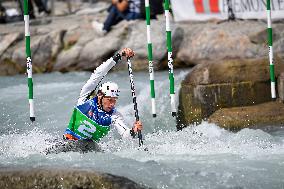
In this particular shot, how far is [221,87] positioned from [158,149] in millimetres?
1452

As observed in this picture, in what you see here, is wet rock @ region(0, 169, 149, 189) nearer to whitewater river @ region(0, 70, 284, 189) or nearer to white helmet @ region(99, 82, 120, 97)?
whitewater river @ region(0, 70, 284, 189)

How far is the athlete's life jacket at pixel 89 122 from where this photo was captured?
7730 millimetres

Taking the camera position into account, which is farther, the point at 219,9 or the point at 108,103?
the point at 219,9

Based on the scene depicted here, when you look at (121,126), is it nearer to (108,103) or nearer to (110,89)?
(108,103)

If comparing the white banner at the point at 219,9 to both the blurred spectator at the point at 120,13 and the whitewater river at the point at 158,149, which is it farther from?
the whitewater river at the point at 158,149

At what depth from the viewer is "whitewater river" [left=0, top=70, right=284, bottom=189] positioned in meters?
6.42

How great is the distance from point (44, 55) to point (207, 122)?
6555 mm

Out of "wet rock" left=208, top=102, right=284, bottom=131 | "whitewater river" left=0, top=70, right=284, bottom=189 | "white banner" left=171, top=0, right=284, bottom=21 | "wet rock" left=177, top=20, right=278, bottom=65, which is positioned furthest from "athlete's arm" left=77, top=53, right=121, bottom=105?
"white banner" left=171, top=0, right=284, bottom=21

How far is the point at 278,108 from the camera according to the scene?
891 centimetres

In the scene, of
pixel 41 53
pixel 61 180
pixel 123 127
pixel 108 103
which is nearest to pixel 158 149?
pixel 123 127

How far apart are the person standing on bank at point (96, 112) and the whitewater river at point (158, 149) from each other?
0.83ft

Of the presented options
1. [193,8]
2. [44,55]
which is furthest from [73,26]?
[193,8]

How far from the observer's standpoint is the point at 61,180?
19.1 feet

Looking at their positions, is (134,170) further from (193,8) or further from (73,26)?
Result: (73,26)
